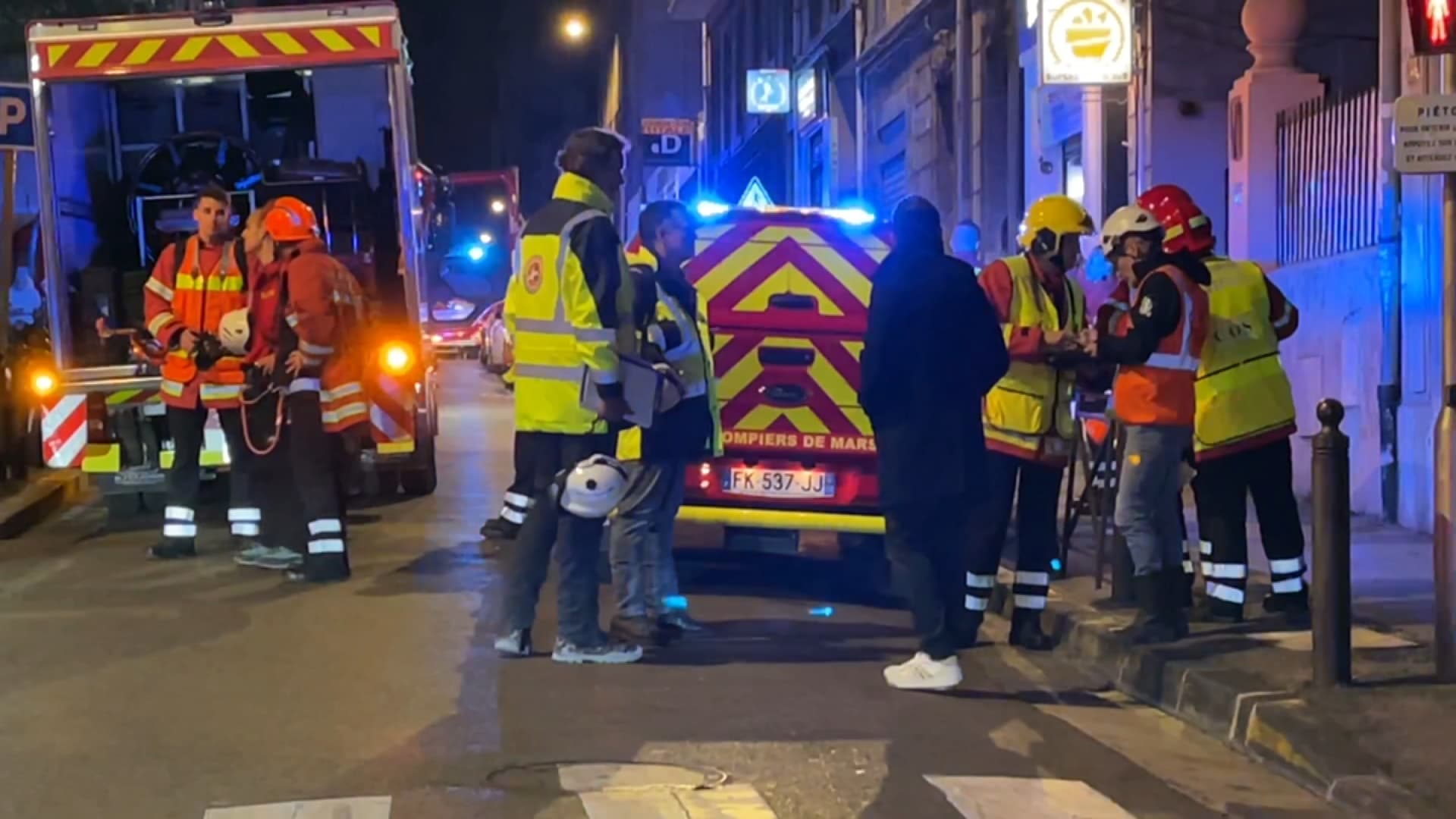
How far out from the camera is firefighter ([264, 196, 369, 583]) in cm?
930

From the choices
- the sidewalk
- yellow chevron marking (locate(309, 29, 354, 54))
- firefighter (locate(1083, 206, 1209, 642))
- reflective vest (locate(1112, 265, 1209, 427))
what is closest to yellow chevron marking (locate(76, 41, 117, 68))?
yellow chevron marking (locate(309, 29, 354, 54))

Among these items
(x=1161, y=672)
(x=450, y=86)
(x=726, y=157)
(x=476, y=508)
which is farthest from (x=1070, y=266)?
(x=450, y=86)

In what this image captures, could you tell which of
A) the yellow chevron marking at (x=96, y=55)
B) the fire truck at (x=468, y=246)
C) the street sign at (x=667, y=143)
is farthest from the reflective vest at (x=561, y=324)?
the street sign at (x=667, y=143)

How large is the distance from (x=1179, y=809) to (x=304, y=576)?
5.41 metres

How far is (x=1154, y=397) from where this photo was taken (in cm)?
732

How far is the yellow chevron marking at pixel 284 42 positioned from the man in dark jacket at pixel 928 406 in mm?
5952

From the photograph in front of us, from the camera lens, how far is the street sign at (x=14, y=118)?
491 inches

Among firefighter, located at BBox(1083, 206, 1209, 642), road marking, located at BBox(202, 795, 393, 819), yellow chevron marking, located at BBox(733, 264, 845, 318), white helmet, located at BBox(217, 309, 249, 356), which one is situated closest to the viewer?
road marking, located at BBox(202, 795, 393, 819)

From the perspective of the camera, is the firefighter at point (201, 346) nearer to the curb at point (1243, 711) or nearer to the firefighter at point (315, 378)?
the firefighter at point (315, 378)

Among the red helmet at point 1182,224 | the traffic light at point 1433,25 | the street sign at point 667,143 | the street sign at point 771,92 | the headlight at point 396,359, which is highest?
the street sign at point 771,92

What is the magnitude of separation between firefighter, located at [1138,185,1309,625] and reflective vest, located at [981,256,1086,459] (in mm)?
541

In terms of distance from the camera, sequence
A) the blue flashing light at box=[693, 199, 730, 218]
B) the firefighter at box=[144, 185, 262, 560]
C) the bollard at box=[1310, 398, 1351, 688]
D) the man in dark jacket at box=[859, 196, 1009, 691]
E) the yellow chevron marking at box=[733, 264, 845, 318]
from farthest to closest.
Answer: the firefighter at box=[144, 185, 262, 560]
the blue flashing light at box=[693, 199, 730, 218]
the yellow chevron marking at box=[733, 264, 845, 318]
the man in dark jacket at box=[859, 196, 1009, 691]
the bollard at box=[1310, 398, 1351, 688]

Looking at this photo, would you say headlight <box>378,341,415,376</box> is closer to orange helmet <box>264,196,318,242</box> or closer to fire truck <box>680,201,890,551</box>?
orange helmet <box>264,196,318,242</box>

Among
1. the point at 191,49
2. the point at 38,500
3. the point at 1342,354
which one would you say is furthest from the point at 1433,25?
the point at 38,500
